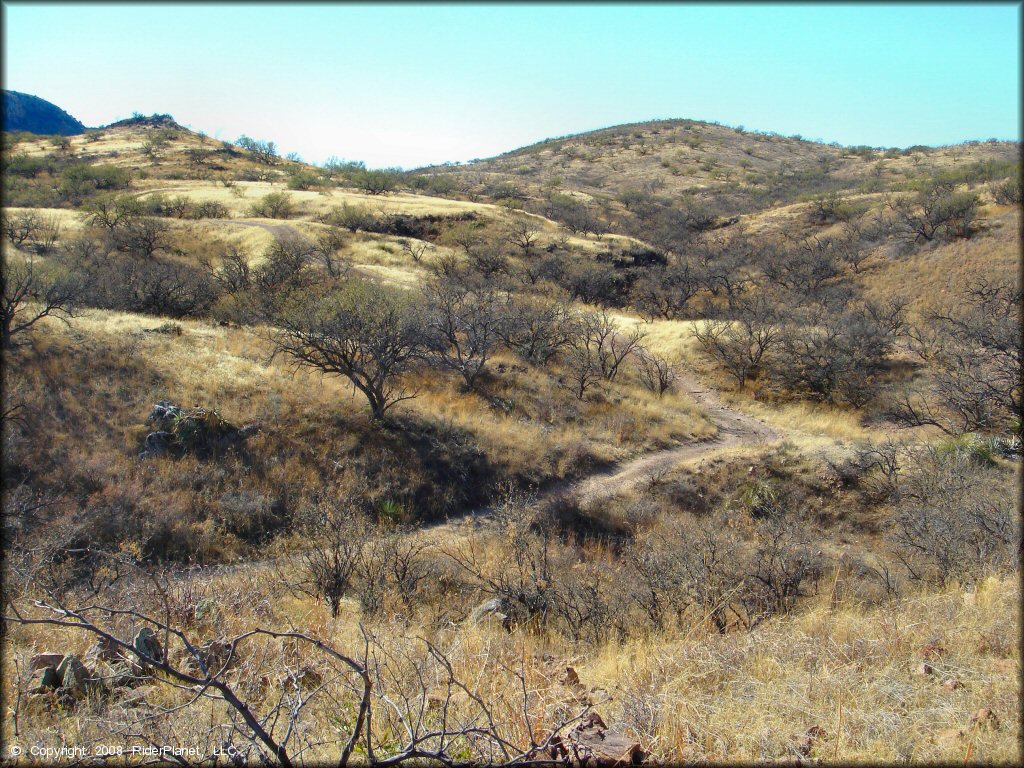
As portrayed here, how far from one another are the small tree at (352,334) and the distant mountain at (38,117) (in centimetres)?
13069

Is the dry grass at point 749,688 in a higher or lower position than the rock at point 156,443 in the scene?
higher

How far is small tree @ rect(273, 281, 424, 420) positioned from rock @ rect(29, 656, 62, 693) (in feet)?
39.7

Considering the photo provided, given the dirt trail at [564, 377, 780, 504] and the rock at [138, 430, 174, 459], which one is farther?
the dirt trail at [564, 377, 780, 504]

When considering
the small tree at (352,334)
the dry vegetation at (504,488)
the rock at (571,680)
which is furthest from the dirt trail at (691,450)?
the rock at (571,680)

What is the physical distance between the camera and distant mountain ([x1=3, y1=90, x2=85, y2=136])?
104 meters

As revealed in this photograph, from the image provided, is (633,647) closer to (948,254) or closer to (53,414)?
(53,414)

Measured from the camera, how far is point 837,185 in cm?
6569

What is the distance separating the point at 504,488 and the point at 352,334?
681cm

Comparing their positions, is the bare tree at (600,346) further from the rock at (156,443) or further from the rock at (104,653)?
the rock at (104,653)

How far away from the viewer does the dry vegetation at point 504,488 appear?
3285 millimetres

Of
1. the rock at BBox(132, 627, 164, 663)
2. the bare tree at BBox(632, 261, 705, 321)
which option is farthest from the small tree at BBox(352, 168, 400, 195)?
the rock at BBox(132, 627, 164, 663)

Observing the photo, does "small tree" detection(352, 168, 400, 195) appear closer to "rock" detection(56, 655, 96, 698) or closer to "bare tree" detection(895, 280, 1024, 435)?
"bare tree" detection(895, 280, 1024, 435)

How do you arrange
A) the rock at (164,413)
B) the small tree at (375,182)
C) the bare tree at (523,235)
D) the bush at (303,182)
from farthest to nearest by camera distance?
the small tree at (375,182) → the bush at (303,182) → the bare tree at (523,235) → the rock at (164,413)

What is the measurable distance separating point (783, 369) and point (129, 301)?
1226 inches
